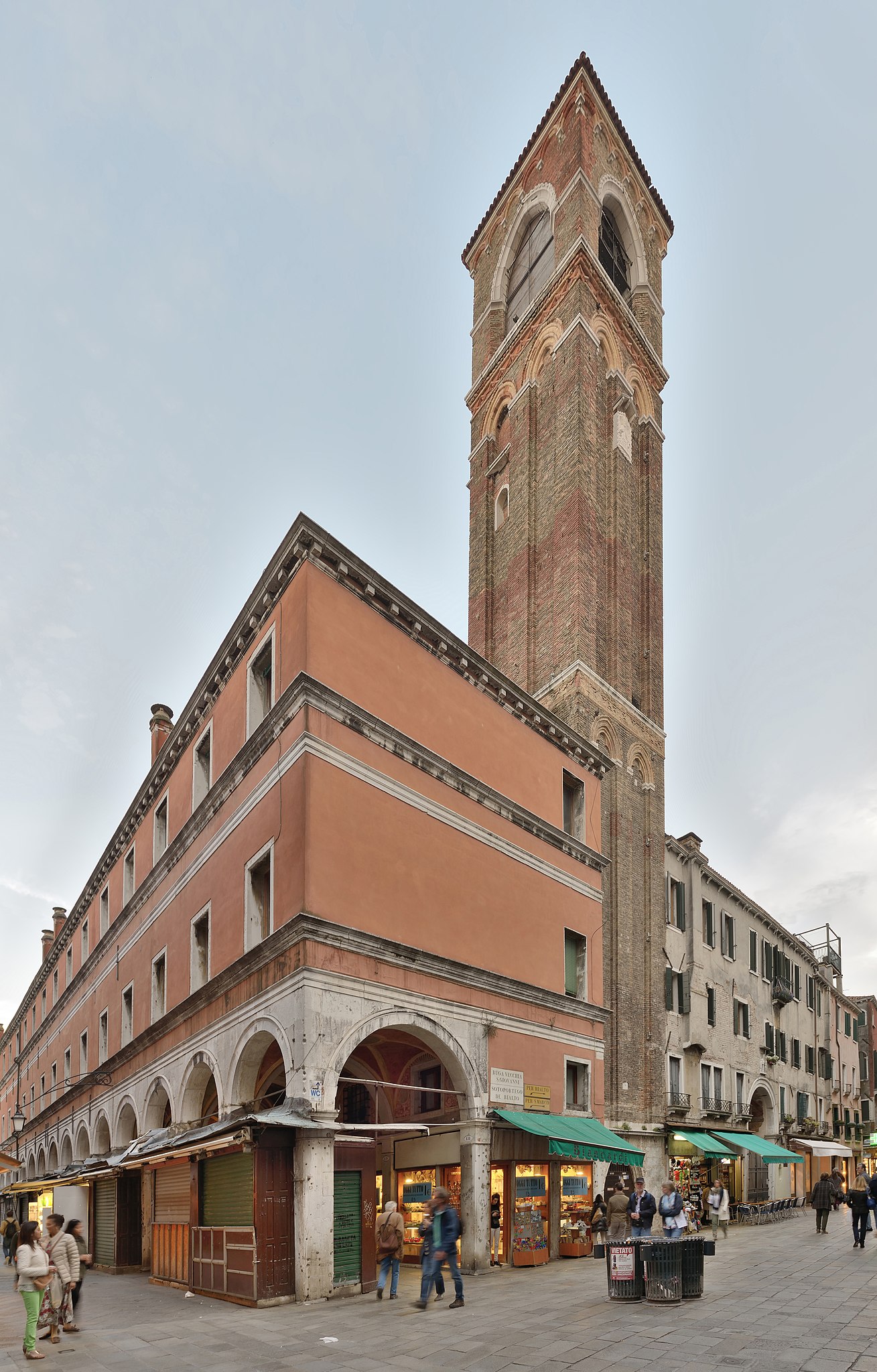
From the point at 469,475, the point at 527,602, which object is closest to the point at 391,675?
the point at 527,602

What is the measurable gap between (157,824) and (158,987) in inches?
159

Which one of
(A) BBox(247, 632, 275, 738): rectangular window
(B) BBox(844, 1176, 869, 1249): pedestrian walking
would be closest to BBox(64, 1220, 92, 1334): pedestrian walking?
(A) BBox(247, 632, 275, 738): rectangular window

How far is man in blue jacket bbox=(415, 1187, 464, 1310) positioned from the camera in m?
12.7

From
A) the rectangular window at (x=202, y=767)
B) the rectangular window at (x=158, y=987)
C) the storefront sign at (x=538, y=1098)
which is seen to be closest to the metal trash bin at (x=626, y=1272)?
the storefront sign at (x=538, y=1098)

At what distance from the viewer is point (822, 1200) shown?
22656mm

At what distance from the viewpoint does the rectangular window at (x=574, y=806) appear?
78.6 feet

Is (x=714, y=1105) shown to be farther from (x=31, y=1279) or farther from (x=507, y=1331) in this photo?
(x=31, y=1279)

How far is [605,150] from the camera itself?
3850 centimetres

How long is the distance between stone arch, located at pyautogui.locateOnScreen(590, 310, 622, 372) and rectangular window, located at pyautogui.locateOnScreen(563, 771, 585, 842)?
17.3 metres

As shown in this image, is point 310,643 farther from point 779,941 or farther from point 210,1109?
point 779,941

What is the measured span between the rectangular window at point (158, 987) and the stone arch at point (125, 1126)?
9.90 feet

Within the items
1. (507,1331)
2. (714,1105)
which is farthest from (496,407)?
(507,1331)

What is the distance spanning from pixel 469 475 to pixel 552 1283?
29417mm

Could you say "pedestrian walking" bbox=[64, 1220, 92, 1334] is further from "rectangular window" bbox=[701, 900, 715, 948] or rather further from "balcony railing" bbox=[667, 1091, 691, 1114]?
"rectangular window" bbox=[701, 900, 715, 948]
